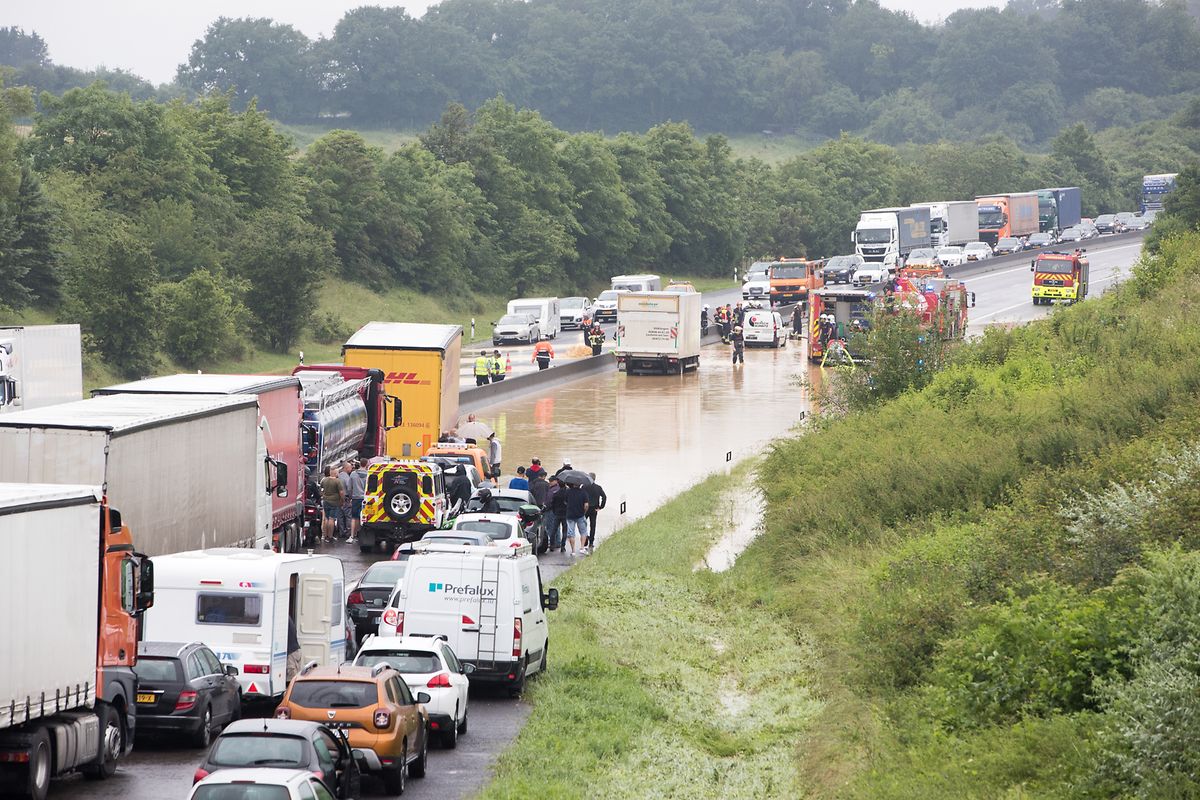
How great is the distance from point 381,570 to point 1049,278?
209 feet

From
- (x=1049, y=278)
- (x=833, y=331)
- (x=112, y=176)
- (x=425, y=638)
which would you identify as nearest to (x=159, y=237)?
(x=112, y=176)

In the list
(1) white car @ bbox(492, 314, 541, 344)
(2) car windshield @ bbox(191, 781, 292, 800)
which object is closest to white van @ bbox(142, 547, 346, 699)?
(2) car windshield @ bbox(191, 781, 292, 800)

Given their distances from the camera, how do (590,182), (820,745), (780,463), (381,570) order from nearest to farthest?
(820,745) < (381,570) < (780,463) < (590,182)

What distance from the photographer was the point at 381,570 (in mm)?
23516

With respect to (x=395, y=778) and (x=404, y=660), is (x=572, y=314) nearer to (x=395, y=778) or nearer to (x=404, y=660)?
(x=404, y=660)

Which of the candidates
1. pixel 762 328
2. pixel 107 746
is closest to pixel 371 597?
pixel 107 746

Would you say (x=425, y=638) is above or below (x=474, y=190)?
below

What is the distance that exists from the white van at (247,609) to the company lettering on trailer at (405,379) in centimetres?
1899

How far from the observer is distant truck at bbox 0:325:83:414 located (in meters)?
35.1

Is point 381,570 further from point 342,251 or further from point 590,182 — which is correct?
point 590,182

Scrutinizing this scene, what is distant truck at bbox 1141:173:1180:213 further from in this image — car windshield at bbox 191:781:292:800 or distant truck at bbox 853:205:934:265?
car windshield at bbox 191:781:292:800

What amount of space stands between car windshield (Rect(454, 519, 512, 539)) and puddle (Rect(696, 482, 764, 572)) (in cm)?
457

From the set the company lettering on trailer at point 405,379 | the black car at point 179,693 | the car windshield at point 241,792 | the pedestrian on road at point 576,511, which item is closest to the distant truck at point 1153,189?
the company lettering on trailer at point 405,379

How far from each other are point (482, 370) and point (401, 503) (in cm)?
2607
